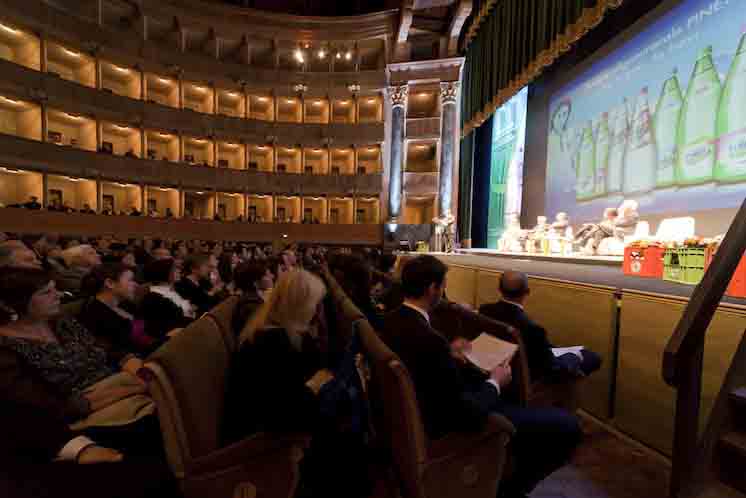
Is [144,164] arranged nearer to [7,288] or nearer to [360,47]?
[360,47]

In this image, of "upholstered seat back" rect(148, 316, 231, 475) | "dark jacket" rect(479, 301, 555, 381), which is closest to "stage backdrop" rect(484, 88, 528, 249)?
"dark jacket" rect(479, 301, 555, 381)

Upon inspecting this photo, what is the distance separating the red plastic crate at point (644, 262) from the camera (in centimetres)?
335

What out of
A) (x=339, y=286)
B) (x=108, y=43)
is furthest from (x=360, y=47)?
(x=339, y=286)

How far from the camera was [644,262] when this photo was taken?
3477 mm

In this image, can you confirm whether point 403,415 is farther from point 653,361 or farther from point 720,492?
point 653,361

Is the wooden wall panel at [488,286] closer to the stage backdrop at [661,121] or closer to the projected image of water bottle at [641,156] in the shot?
the stage backdrop at [661,121]

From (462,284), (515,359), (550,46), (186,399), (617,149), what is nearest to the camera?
(186,399)

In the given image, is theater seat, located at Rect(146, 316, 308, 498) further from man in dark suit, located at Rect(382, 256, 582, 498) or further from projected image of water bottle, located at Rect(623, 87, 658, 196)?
projected image of water bottle, located at Rect(623, 87, 658, 196)

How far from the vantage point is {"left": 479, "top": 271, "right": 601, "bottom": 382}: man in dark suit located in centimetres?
204

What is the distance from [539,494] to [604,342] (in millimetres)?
1123

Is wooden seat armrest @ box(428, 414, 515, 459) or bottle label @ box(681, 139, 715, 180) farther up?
bottle label @ box(681, 139, 715, 180)

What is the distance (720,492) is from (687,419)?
0.25 metres

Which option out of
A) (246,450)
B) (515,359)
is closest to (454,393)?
(515,359)

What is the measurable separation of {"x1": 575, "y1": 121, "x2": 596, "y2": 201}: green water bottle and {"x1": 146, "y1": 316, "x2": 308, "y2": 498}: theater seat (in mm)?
7542
